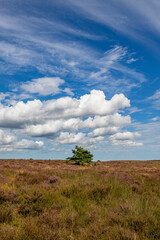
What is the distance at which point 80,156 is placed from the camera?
25.5 metres

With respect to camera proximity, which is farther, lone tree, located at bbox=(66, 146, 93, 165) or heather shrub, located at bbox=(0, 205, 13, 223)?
lone tree, located at bbox=(66, 146, 93, 165)

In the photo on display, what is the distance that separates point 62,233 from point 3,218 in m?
2.00

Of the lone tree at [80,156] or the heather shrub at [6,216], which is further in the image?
the lone tree at [80,156]

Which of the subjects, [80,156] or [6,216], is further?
[80,156]

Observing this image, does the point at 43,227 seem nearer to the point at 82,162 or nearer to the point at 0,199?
the point at 0,199

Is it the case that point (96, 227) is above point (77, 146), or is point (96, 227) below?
below

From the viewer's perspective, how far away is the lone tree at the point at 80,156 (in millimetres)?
25422

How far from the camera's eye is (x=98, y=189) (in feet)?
23.8

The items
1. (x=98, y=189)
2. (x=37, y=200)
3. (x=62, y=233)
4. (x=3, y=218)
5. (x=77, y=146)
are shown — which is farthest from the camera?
(x=77, y=146)

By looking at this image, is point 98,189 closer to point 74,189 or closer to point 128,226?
point 74,189

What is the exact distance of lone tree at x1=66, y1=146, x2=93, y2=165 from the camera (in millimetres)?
25422

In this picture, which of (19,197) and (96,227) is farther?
(19,197)

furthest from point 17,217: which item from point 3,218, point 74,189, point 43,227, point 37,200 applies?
point 74,189

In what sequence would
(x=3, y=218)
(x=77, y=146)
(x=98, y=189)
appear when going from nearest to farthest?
1. (x=3, y=218)
2. (x=98, y=189)
3. (x=77, y=146)
